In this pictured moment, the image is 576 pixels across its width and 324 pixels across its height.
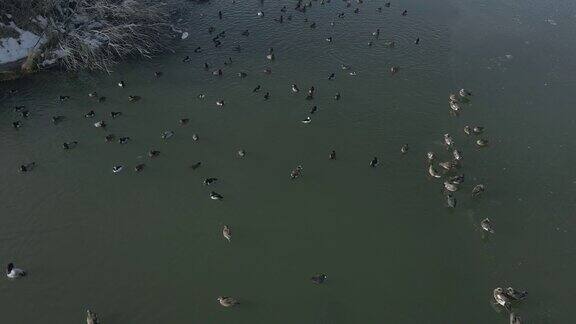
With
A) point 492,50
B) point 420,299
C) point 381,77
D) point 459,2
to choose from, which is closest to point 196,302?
point 420,299

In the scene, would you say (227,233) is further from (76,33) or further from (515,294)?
(76,33)

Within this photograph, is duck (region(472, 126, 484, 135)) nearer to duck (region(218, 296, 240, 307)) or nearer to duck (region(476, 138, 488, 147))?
duck (region(476, 138, 488, 147))

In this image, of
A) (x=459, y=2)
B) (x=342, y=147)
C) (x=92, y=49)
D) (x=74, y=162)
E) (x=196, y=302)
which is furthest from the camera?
(x=459, y=2)

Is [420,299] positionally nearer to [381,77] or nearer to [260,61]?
[381,77]

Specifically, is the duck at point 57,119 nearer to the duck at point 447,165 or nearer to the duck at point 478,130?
the duck at point 447,165

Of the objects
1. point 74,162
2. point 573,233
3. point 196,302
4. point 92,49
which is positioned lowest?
point 573,233

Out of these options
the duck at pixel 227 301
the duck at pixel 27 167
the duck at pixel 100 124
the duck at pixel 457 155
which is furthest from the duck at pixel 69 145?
the duck at pixel 457 155
